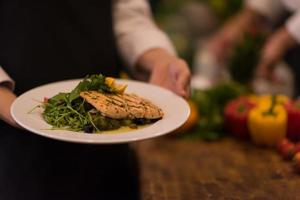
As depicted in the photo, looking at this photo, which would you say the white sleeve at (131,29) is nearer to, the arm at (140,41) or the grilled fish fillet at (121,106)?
the arm at (140,41)

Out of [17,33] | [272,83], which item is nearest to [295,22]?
[272,83]

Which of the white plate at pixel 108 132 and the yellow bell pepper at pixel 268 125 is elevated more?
the white plate at pixel 108 132

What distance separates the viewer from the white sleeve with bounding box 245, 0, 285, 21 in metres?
1.84

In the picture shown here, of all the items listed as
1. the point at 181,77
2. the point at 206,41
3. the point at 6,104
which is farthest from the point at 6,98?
the point at 206,41

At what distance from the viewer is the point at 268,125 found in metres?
1.31

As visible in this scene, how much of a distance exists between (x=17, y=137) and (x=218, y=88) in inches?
27.4

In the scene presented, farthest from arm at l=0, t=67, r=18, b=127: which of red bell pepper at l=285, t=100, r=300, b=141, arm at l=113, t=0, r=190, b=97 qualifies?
red bell pepper at l=285, t=100, r=300, b=141

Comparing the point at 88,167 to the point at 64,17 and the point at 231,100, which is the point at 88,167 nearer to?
the point at 64,17

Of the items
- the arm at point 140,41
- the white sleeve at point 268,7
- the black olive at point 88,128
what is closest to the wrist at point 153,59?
the arm at point 140,41

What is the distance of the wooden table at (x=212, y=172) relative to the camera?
1.00m

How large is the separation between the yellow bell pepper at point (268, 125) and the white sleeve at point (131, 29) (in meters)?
0.32

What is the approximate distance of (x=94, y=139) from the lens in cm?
75

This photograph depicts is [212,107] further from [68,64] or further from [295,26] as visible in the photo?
[68,64]

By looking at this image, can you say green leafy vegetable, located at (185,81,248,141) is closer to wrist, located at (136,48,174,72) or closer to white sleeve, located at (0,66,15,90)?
wrist, located at (136,48,174,72)
